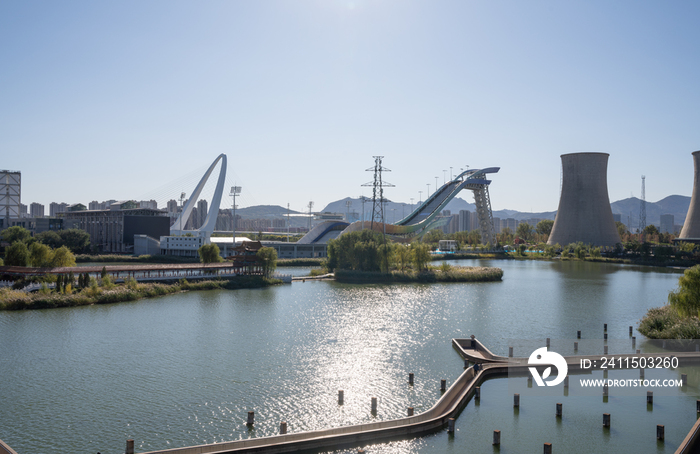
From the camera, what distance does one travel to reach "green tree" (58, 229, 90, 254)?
2429 inches

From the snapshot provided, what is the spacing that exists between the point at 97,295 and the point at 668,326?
29933 mm

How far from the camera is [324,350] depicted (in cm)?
1858

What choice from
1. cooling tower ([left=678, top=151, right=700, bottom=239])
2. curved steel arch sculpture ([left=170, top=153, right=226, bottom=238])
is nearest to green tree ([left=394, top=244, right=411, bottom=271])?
curved steel arch sculpture ([left=170, top=153, right=226, bottom=238])

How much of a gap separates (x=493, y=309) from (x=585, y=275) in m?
25.6

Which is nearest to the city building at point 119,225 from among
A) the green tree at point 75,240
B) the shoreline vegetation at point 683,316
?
the green tree at point 75,240

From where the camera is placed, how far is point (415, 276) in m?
42.7

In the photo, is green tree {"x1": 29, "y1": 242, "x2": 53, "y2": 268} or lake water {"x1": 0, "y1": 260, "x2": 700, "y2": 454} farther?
green tree {"x1": 29, "y1": 242, "x2": 53, "y2": 268}

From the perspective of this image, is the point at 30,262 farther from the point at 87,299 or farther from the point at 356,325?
the point at 356,325

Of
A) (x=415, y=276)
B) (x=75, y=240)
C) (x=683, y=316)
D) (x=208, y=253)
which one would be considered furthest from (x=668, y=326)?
(x=75, y=240)

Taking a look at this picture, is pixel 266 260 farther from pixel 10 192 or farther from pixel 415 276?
pixel 10 192

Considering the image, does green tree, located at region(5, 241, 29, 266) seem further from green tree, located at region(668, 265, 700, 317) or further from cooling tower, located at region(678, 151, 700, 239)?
cooling tower, located at region(678, 151, 700, 239)

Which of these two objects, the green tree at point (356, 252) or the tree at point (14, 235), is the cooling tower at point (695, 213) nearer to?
the green tree at point (356, 252)

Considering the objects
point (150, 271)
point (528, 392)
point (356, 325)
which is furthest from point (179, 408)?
point (150, 271)

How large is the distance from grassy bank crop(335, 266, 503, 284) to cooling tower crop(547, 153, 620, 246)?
107 feet
